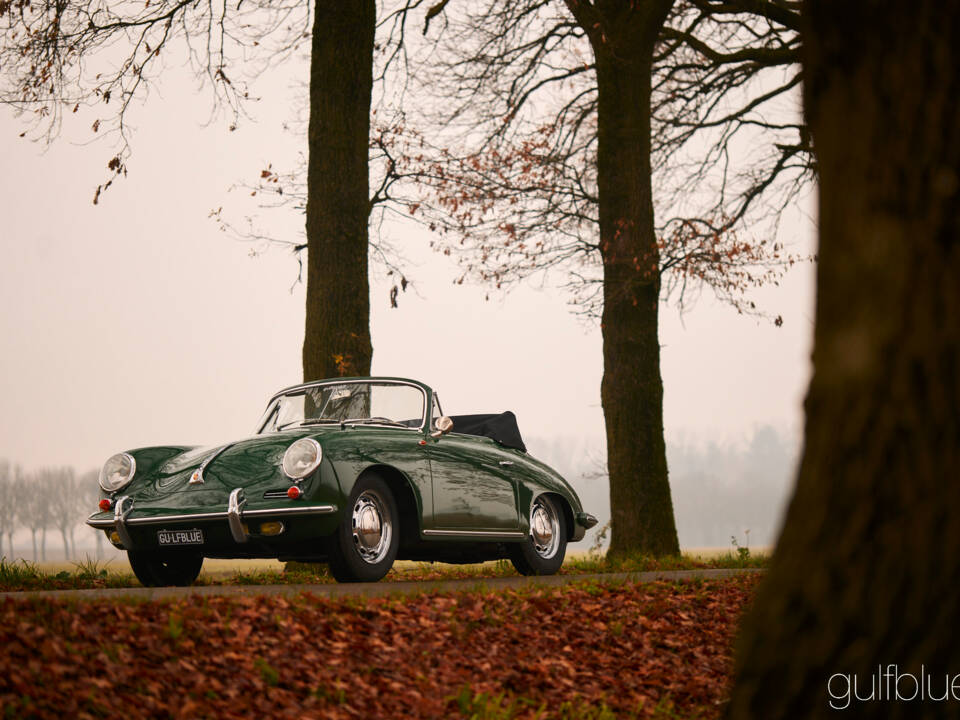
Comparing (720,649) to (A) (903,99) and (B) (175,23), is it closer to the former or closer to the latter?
(A) (903,99)

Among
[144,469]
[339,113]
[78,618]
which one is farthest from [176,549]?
[339,113]

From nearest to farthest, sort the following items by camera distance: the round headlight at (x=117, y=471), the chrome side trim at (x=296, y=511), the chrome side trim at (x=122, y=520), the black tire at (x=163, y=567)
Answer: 1. the chrome side trim at (x=296, y=511)
2. the chrome side trim at (x=122, y=520)
3. the round headlight at (x=117, y=471)
4. the black tire at (x=163, y=567)

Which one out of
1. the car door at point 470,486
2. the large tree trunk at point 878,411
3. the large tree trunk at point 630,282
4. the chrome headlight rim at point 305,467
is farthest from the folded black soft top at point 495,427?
the large tree trunk at point 878,411

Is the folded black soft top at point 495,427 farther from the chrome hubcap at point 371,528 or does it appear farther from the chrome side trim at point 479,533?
the chrome hubcap at point 371,528

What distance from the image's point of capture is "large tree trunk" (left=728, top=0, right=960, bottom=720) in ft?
11.2

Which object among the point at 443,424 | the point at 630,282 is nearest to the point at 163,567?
the point at 443,424

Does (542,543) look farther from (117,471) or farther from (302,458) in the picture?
(117,471)

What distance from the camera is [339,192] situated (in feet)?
38.8

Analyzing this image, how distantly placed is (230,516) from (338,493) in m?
0.86

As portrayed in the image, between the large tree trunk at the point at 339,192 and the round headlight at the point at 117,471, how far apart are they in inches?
104

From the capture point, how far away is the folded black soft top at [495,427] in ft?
37.2

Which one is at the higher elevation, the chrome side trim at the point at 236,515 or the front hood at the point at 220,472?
the front hood at the point at 220,472

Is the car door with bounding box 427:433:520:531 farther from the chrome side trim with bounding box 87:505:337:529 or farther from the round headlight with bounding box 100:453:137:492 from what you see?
the round headlight with bounding box 100:453:137:492

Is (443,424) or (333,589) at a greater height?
(443,424)
